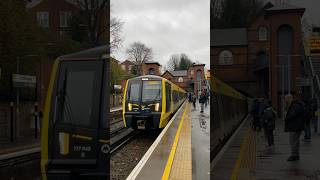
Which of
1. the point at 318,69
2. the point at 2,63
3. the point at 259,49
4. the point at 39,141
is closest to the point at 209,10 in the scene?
the point at 259,49

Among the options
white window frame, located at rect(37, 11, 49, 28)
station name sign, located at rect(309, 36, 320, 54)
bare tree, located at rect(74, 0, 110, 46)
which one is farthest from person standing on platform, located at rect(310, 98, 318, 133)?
white window frame, located at rect(37, 11, 49, 28)

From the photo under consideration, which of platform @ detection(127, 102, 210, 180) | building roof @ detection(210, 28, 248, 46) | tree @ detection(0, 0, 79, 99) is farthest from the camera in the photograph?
tree @ detection(0, 0, 79, 99)

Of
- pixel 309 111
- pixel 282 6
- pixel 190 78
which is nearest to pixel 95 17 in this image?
pixel 190 78

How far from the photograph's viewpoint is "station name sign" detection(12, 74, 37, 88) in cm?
221

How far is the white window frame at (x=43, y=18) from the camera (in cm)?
212

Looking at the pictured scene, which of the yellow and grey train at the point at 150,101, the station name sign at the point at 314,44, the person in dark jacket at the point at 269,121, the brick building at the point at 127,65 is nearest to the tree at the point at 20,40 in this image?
the brick building at the point at 127,65

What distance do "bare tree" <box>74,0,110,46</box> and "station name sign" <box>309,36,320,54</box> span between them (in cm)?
100

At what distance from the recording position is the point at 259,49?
196 centimetres

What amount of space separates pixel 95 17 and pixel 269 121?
1.09 m

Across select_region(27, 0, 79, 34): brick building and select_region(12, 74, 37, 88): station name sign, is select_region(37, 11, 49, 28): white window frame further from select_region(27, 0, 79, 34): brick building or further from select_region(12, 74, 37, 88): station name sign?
select_region(12, 74, 37, 88): station name sign

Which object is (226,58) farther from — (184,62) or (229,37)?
(184,62)

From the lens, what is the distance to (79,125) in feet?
6.02

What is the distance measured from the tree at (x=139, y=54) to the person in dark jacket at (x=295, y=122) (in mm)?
803

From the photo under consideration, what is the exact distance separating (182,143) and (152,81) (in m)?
0.59
